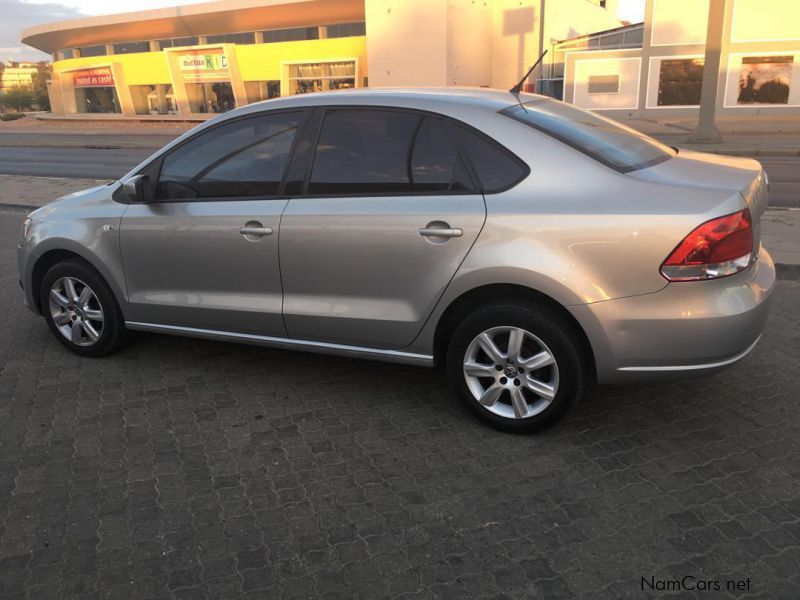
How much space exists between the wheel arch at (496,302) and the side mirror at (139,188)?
6.85 ft

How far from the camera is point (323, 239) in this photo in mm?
3709

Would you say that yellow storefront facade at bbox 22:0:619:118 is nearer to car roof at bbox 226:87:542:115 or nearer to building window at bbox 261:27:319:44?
building window at bbox 261:27:319:44

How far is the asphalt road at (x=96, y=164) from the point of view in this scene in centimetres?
1240

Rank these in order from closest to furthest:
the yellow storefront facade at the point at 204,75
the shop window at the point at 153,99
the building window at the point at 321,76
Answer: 1. the building window at the point at 321,76
2. the yellow storefront facade at the point at 204,75
3. the shop window at the point at 153,99

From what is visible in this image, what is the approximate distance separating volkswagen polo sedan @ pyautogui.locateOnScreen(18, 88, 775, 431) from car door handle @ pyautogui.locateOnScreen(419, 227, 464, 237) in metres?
0.01

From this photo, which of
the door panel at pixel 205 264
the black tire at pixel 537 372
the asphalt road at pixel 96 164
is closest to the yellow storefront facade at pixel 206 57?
the asphalt road at pixel 96 164

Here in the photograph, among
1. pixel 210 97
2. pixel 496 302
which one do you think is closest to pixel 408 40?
pixel 210 97

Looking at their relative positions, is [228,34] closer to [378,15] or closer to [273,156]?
[378,15]

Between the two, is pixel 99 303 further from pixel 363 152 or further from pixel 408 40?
pixel 408 40

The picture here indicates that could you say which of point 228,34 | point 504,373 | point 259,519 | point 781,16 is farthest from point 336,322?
point 228,34

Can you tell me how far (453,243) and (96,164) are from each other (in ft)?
66.7

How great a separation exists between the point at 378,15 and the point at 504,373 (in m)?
43.4

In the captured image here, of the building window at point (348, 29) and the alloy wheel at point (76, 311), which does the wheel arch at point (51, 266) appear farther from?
the building window at point (348, 29)

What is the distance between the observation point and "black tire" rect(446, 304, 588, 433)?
10.8 feet
